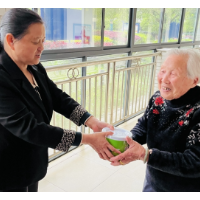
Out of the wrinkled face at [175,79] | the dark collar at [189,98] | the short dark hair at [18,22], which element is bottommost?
the dark collar at [189,98]

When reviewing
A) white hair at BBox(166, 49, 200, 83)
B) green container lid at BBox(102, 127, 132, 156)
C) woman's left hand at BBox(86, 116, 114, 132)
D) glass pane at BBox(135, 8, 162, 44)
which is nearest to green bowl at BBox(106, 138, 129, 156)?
green container lid at BBox(102, 127, 132, 156)

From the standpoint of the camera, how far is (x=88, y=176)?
2320 millimetres

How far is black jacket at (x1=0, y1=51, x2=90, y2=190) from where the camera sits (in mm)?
992

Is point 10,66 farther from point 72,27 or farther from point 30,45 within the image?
point 72,27

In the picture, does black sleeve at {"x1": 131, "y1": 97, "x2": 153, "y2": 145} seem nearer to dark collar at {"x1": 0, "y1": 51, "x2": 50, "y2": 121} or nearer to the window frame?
dark collar at {"x1": 0, "y1": 51, "x2": 50, "y2": 121}

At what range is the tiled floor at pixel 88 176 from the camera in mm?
2141

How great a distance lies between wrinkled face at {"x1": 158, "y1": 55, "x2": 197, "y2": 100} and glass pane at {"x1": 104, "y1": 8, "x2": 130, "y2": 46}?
2152mm

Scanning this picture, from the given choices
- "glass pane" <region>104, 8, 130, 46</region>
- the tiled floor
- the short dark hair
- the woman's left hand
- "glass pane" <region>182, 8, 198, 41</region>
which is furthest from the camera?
"glass pane" <region>182, 8, 198, 41</region>

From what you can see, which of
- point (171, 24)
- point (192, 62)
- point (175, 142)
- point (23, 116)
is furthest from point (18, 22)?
point (171, 24)

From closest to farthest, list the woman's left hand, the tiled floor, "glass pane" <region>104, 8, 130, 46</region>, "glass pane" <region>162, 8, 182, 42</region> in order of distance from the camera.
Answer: the woman's left hand
the tiled floor
"glass pane" <region>104, 8, 130, 46</region>
"glass pane" <region>162, 8, 182, 42</region>

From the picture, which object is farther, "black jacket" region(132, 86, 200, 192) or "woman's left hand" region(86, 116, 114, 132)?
"woman's left hand" region(86, 116, 114, 132)

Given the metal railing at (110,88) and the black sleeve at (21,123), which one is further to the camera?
the metal railing at (110,88)

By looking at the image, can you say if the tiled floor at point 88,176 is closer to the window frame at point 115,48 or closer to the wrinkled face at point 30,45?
the window frame at point 115,48

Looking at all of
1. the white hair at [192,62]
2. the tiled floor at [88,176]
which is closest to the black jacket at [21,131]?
the white hair at [192,62]
